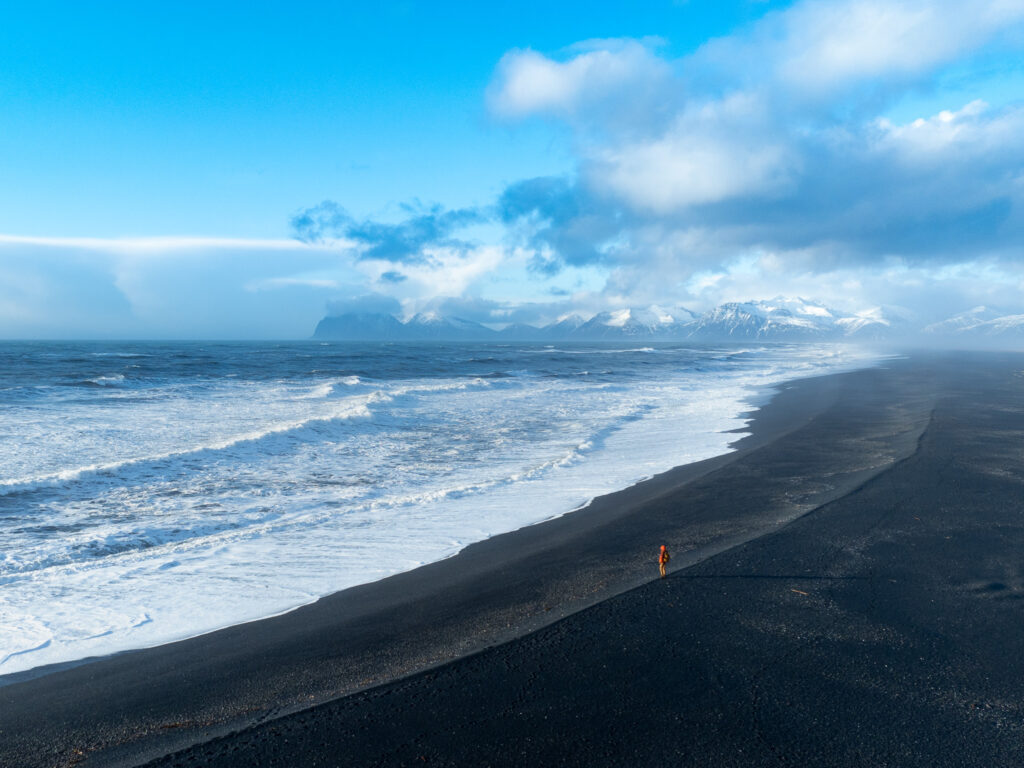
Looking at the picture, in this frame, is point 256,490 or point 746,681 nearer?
point 746,681

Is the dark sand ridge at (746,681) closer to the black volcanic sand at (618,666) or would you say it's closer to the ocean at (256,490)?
the black volcanic sand at (618,666)

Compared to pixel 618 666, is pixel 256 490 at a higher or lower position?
lower

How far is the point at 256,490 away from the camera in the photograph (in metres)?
12.7

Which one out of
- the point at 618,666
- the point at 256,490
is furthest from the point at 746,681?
the point at 256,490

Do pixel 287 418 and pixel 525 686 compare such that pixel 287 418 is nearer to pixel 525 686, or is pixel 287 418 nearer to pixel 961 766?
pixel 525 686

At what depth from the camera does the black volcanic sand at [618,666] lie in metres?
4.07

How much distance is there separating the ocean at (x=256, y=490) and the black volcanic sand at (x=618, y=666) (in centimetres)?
104

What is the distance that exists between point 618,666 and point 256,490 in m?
9.76

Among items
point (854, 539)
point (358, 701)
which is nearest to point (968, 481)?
point (854, 539)

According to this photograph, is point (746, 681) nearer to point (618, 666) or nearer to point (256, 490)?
point (618, 666)

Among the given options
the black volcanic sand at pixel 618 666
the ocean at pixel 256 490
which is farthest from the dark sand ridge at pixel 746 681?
the ocean at pixel 256 490

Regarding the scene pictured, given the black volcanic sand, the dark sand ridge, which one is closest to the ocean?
the black volcanic sand

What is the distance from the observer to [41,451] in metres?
16.0

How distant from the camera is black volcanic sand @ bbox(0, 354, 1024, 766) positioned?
13.4 ft
